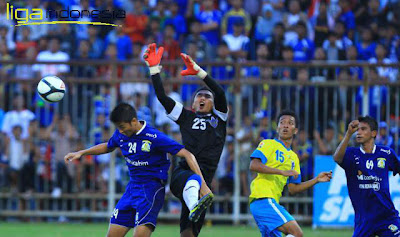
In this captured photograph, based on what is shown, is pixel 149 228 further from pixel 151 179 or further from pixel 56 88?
pixel 56 88

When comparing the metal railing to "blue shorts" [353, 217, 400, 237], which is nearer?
"blue shorts" [353, 217, 400, 237]

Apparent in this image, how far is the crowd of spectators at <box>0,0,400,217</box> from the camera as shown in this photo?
1459 centimetres

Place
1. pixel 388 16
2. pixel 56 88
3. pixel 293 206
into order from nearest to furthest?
1. pixel 56 88
2. pixel 293 206
3. pixel 388 16

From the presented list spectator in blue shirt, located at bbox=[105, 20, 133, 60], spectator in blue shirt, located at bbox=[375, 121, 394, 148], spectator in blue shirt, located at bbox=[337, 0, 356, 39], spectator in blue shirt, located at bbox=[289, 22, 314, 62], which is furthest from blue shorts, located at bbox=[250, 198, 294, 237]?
spectator in blue shirt, located at bbox=[337, 0, 356, 39]

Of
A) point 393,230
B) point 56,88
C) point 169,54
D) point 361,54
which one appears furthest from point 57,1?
point 393,230

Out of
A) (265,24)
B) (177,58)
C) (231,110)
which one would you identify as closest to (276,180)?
(231,110)

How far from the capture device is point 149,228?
880 centimetres

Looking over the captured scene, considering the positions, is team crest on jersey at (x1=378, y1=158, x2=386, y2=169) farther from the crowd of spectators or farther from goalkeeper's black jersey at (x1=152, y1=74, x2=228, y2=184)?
the crowd of spectators

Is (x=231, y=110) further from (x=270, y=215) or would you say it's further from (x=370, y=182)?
(x=270, y=215)

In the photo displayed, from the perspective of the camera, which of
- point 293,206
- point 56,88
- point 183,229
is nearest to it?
point 183,229

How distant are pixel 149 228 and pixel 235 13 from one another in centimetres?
961

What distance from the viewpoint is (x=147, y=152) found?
9.01 m

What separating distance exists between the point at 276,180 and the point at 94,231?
501 cm

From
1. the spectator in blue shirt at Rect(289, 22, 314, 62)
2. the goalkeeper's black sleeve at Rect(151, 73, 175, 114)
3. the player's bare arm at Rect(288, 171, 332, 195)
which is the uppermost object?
the spectator in blue shirt at Rect(289, 22, 314, 62)
